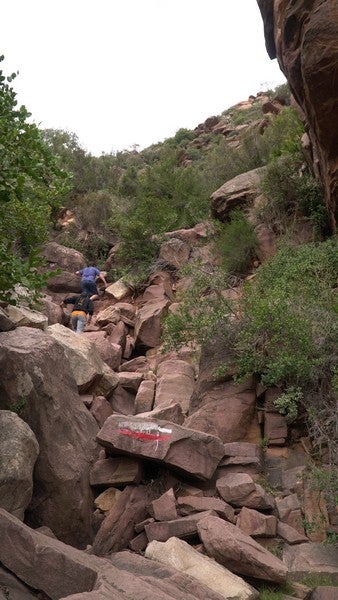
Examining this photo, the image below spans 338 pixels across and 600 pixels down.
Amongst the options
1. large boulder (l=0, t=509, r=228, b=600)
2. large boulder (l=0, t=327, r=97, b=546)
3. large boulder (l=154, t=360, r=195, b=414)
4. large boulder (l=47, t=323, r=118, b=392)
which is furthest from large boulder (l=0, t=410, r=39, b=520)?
large boulder (l=154, t=360, r=195, b=414)

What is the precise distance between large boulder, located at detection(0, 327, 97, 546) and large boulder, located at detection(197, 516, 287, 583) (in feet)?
6.04

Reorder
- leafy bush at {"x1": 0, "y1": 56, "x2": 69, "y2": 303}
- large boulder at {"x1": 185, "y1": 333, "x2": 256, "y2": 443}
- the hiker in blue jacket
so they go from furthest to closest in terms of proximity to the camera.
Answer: the hiker in blue jacket → large boulder at {"x1": 185, "y1": 333, "x2": 256, "y2": 443} → leafy bush at {"x1": 0, "y1": 56, "x2": 69, "y2": 303}

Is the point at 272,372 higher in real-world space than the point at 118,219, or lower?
lower

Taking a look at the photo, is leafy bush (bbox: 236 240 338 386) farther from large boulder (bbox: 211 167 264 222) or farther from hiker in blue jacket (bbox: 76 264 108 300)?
large boulder (bbox: 211 167 264 222)

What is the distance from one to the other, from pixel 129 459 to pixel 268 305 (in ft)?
10.7

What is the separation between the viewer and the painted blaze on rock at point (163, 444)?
25.1 feet

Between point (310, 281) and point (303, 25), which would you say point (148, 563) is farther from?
point (303, 25)

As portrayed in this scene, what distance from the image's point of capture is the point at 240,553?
19.9ft

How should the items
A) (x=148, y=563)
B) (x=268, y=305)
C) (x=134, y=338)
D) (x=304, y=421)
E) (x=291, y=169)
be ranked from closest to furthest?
(x=148, y=563)
(x=304, y=421)
(x=268, y=305)
(x=134, y=338)
(x=291, y=169)

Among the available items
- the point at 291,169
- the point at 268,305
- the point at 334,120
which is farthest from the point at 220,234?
the point at 268,305

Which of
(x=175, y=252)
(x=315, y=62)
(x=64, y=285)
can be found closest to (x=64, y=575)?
(x=315, y=62)

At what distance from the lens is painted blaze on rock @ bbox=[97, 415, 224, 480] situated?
7.65 metres

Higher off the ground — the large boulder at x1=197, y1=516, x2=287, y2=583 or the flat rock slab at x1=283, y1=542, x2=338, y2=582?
the large boulder at x1=197, y1=516, x2=287, y2=583

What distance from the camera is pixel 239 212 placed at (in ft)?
52.5
